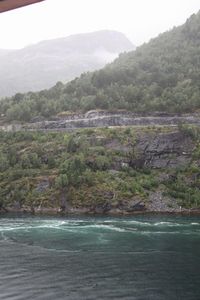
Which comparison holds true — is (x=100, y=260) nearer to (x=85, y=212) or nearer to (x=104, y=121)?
A: (x=85, y=212)

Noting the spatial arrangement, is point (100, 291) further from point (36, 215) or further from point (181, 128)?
point (181, 128)

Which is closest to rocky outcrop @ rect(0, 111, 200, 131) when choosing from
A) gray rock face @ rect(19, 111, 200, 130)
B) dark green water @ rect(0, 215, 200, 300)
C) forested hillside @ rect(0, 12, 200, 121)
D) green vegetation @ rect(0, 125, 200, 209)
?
gray rock face @ rect(19, 111, 200, 130)

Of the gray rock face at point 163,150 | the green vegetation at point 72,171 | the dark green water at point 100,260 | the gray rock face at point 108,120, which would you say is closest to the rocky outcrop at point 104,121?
the gray rock face at point 108,120

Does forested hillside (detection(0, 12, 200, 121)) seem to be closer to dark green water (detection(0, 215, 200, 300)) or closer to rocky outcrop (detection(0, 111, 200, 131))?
rocky outcrop (detection(0, 111, 200, 131))

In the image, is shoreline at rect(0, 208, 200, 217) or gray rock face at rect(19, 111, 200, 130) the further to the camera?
gray rock face at rect(19, 111, 200, 130)

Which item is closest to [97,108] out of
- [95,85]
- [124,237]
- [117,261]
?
[95,85]

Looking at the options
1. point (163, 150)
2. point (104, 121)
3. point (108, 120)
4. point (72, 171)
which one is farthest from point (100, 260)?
point (108, 120)
